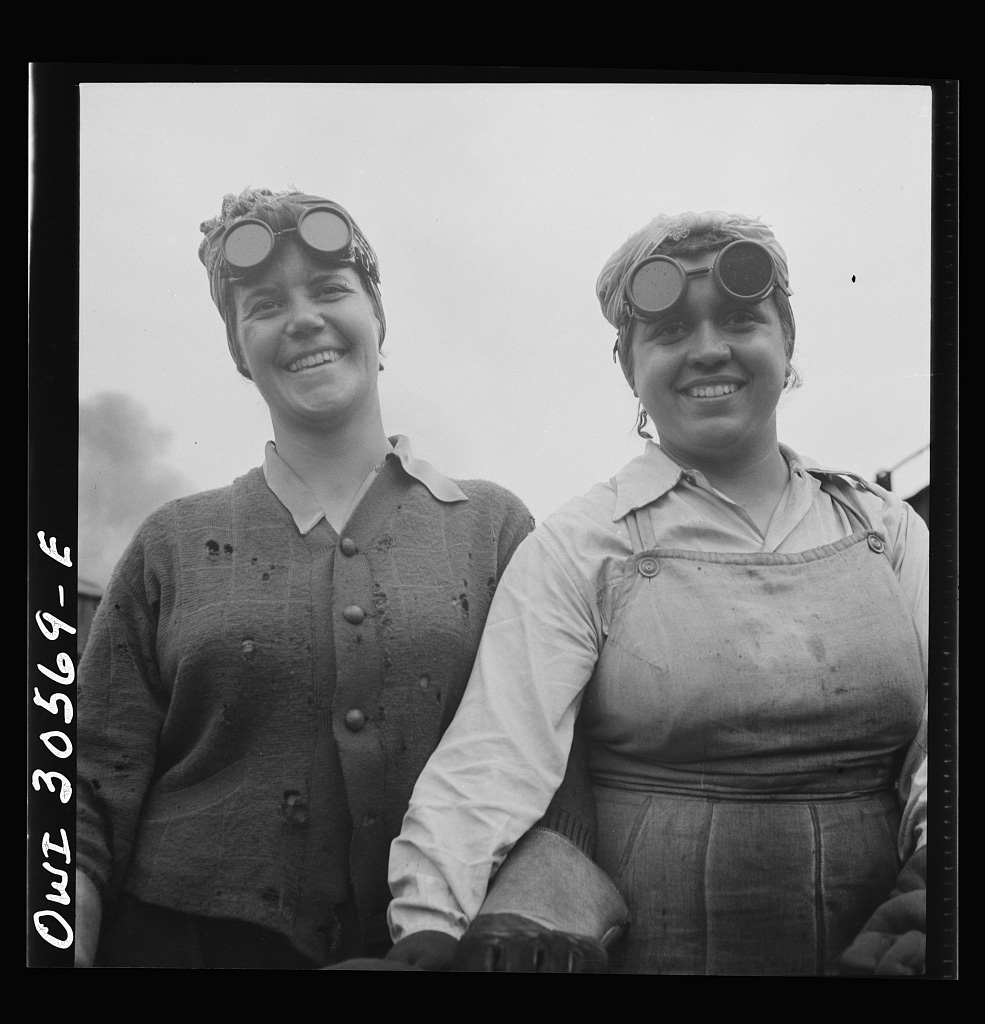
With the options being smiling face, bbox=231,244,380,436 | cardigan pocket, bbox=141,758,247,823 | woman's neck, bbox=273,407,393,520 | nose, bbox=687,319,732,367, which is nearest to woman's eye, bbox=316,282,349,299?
smiling face, bbox=231,244,380,436

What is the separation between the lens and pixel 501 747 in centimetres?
259

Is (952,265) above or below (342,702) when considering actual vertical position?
above

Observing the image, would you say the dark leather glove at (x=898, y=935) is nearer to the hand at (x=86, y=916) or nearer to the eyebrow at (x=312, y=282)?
the hand at (x=86, y=916)

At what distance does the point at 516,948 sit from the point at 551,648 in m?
0.66

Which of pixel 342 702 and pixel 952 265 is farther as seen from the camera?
pixel 952 265

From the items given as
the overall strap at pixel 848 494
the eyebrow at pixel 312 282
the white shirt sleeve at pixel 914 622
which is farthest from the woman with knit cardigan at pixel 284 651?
the white shirt sleeve at pixel 914 622

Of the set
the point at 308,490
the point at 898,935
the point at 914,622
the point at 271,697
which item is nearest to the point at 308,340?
the point at 308,490

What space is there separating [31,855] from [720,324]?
80.3 inches

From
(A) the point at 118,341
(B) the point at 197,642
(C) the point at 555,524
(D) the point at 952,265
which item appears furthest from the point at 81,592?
(D) the point at 952,265

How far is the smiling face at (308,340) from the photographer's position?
273 centimetres

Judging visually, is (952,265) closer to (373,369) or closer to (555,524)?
(555,524)

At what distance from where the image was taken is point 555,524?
107 inches

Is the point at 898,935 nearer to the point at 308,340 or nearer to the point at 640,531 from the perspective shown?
the point at 640,531

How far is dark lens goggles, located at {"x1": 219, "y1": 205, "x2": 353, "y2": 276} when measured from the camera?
2.73 m
